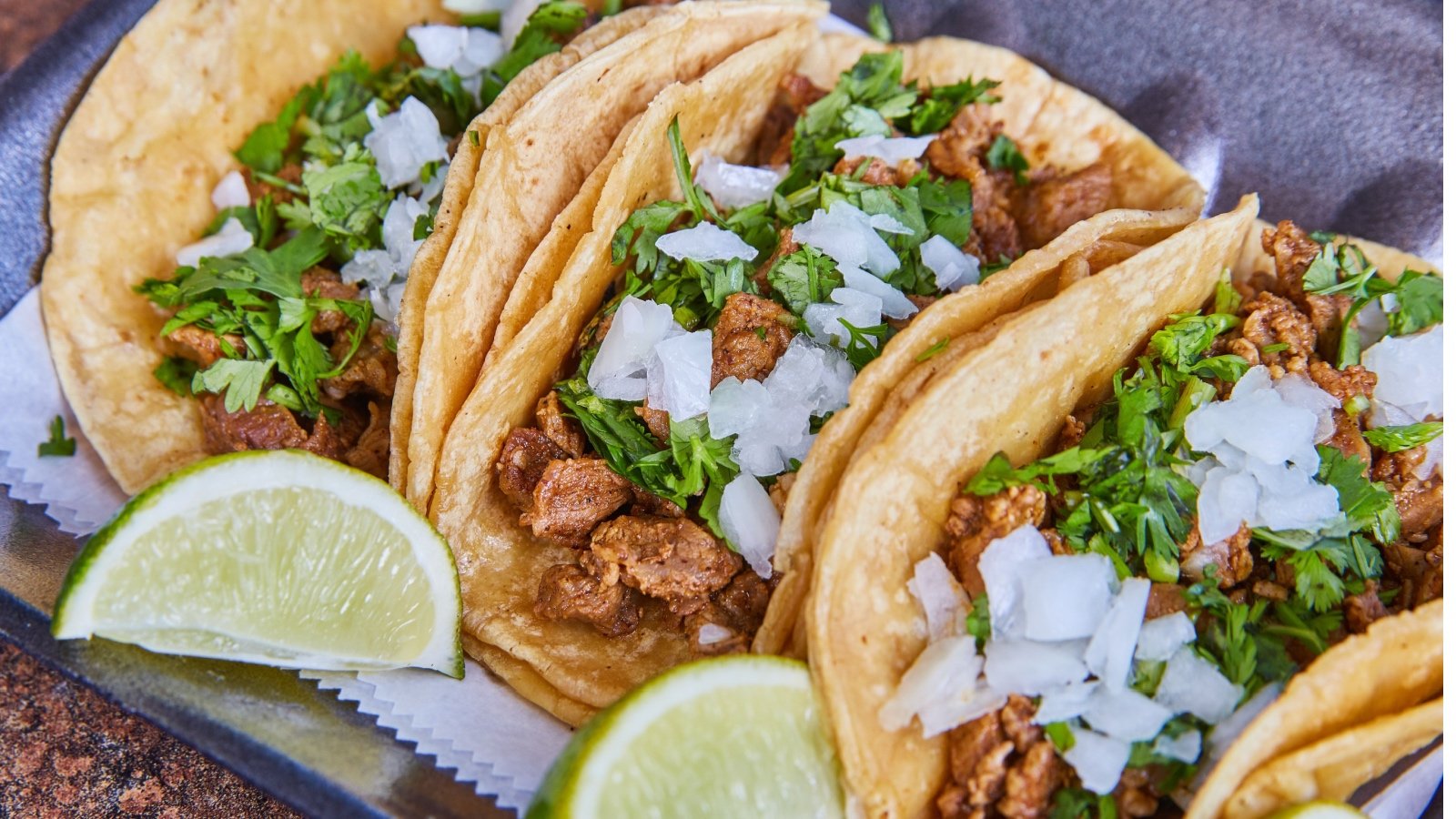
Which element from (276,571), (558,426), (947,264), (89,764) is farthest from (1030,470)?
(89,764)

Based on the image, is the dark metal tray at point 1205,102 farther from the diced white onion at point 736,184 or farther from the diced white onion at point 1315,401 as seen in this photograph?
the diced white onion at point 1315,401

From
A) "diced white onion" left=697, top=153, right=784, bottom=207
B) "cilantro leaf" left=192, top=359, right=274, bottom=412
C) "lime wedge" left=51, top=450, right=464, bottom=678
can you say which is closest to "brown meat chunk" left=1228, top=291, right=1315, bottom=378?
"diced white onion" left=697, top=153, right=784, bottom=207

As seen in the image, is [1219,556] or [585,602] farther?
[585,602]

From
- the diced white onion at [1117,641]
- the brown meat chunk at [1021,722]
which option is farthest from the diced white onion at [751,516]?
the diced white onion at [1117,641]

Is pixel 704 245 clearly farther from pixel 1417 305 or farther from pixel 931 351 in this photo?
pixel 1417 305

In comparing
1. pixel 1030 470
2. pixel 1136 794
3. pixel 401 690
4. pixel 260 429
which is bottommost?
pixel 401 690

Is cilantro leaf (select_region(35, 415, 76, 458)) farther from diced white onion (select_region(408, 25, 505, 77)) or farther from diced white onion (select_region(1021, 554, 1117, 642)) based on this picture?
diced white onion (select_region(1021, 554, 1117, 642))

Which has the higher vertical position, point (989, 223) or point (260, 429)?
point (989, 223)

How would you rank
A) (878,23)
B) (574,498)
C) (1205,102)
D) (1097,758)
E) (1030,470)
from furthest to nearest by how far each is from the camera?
(878,23), (1205,102), (574,498), (1030,470), (1097,758)
